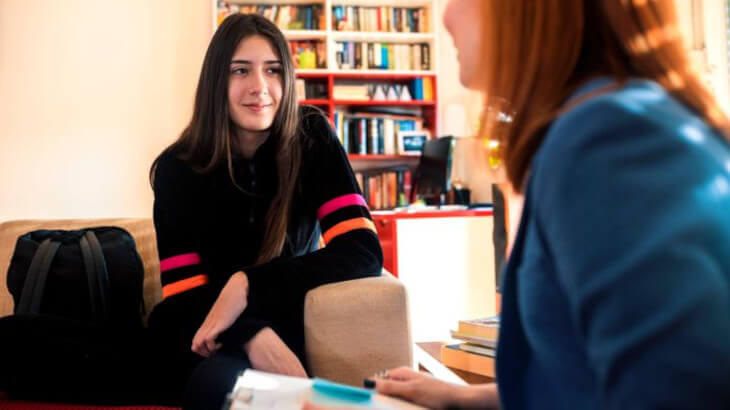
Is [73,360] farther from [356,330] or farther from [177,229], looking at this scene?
[356,330]

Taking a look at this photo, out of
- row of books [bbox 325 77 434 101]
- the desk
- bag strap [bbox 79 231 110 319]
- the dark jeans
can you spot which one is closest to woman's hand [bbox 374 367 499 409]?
the dark jeans

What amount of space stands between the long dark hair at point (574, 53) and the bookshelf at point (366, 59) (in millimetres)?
3632

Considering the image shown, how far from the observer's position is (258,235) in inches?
55.6

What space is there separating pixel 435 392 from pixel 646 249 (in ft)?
1.52

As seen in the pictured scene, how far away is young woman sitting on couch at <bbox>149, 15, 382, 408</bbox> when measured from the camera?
4.07 ft

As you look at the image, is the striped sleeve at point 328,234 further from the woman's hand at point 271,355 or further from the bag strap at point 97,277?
the bag strap at point 97,277

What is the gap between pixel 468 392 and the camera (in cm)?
75

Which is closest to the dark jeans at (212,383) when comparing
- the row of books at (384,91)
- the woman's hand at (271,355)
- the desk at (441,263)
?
the woman's hand at (271,355)

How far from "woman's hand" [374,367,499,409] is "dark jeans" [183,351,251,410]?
28 cm

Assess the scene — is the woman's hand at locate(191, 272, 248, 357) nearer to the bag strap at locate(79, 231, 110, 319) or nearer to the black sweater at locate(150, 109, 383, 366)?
the black sweater at locate(150, 109, 383, 366)

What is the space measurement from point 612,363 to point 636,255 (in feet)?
0.21

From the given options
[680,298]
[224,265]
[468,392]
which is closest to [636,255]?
[680,298]

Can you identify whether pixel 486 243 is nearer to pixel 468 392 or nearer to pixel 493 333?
pixel 493 333

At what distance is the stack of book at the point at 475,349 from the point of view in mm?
1171
